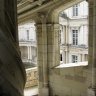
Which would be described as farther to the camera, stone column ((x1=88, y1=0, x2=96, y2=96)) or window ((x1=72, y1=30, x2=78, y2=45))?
window ((x1=72, y1=30, x2=78, y2=45))

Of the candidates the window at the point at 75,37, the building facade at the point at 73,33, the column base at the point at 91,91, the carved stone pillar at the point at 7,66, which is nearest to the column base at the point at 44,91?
the column base at the point at 91,91

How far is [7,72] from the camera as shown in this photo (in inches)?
31.1

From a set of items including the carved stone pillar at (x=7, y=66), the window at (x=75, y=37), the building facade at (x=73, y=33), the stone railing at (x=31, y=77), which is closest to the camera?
the carved stone pillar at (x=7, y=66)

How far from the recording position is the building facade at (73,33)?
14.9m

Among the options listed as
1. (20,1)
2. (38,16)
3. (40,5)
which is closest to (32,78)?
(38,16)

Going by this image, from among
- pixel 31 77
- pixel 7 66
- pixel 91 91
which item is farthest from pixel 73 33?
pixel 7 66

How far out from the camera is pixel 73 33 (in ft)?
50.4

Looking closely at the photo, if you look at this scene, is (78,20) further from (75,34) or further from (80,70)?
(80,70)

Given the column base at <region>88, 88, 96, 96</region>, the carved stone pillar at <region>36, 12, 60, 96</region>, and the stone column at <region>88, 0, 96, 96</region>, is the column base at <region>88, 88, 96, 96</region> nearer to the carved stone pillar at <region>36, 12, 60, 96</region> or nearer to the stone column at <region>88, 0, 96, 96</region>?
the stone column at <region>88, 0, 96, 96</region>

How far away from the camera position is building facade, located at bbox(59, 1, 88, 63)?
48.9 ft

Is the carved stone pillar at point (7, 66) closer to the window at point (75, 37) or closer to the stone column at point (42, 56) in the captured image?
the stone column at point (42, 56)

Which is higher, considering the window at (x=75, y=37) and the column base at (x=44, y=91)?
the window at (x=75, y=37)

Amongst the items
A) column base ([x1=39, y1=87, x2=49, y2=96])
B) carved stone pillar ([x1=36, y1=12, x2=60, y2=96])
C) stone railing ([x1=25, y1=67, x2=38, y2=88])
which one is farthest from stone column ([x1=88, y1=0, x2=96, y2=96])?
stone railing ([x1=25, y1=67, x2=38, y2=88])

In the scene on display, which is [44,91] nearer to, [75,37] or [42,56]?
[42,56]
